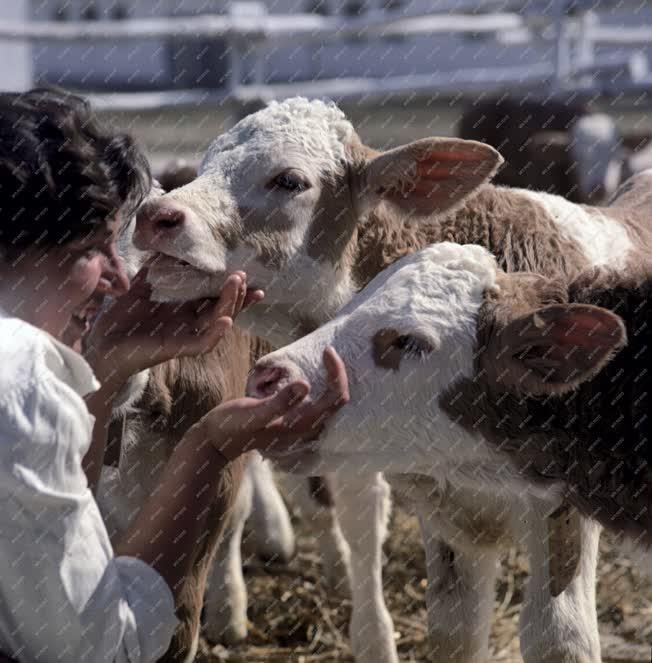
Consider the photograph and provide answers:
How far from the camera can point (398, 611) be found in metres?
5.59

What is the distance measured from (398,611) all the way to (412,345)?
260cm

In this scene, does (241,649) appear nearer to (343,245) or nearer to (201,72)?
(343,245)

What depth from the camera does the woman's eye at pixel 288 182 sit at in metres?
4.02

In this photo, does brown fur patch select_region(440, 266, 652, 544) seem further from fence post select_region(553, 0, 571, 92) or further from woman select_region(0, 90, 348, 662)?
fence post select_region(553, 0, 571, 92)

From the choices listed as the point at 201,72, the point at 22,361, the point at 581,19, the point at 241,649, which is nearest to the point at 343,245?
the point at 22,361

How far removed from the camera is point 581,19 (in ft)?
36.4

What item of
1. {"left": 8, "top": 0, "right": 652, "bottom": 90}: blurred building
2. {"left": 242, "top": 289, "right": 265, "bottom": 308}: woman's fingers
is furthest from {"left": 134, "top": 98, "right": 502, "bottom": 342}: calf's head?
{"left": 8, "top": 0, "right": 652, "bottom": 90}: blurred building

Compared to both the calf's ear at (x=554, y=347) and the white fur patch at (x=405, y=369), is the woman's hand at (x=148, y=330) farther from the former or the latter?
the calf's ear at (x=554, y=347)

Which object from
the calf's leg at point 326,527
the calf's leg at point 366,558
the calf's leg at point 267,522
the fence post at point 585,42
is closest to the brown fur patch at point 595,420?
the calf's leg at point 366,558

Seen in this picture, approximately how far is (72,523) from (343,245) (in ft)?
5.76

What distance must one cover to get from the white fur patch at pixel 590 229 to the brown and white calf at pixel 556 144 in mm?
3587

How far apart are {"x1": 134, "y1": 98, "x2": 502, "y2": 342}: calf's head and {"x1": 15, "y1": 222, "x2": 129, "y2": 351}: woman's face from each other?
836mm

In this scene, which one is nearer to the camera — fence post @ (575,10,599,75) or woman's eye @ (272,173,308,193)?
woman's eye @ (272,173,308,193)

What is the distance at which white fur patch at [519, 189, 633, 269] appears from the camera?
4117 mm
